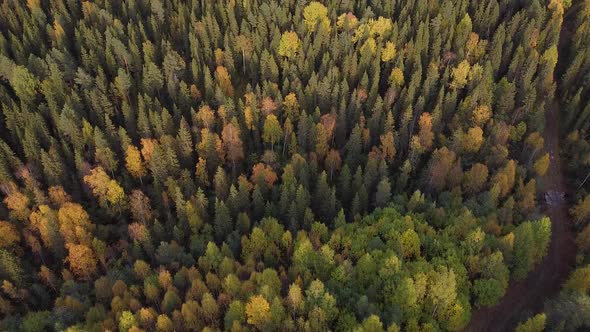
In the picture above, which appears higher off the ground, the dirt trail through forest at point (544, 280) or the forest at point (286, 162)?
the forest at point (286, 162)

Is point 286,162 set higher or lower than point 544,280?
higher

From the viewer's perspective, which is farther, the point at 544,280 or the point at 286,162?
the point at 286,162

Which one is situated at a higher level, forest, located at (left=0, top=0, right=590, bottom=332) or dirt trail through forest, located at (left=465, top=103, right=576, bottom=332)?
forest, located at (left=0, top=0, right=590, bottom=332)

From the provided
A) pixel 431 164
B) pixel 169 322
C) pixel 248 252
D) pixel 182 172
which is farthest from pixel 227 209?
pixel 431 164

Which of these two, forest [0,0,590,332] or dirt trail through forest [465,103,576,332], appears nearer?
forest [0,0,590,332]

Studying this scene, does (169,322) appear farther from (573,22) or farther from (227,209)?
(573,22)
